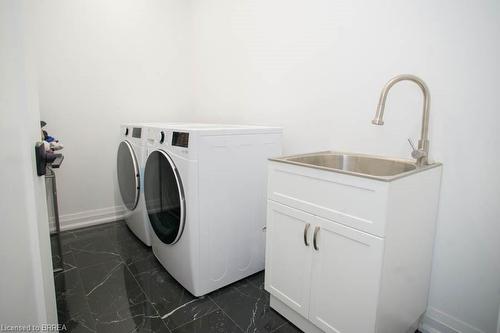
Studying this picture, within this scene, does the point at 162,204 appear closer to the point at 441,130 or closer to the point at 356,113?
the point at 356,113

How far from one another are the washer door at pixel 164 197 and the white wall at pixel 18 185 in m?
0.92

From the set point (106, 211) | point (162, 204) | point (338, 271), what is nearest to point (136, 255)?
point (162, 204)

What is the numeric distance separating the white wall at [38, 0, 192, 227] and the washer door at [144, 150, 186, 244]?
3.48ft

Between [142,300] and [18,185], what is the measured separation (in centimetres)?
130

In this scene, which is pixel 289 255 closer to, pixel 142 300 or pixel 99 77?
pixel 142 300

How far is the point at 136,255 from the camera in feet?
7.52

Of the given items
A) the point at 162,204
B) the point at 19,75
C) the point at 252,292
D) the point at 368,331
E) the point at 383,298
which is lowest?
the point at 252,292

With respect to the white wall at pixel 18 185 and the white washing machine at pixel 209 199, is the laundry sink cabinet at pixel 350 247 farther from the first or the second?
the white wall at pixel 18 185

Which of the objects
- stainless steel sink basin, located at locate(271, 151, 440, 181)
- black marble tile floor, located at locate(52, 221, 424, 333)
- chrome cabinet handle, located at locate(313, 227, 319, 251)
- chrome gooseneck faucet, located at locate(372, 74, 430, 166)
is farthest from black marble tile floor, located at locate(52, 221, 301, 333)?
chrome gooseneck faucet, located at locate(372, 74, 430, 166)

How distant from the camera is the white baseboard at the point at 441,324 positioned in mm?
1392

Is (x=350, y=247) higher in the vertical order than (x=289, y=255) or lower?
higher

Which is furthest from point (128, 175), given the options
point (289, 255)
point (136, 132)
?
point (289, 255)

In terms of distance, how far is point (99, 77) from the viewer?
2.74 metres

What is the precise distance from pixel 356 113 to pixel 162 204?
140 centimetres
